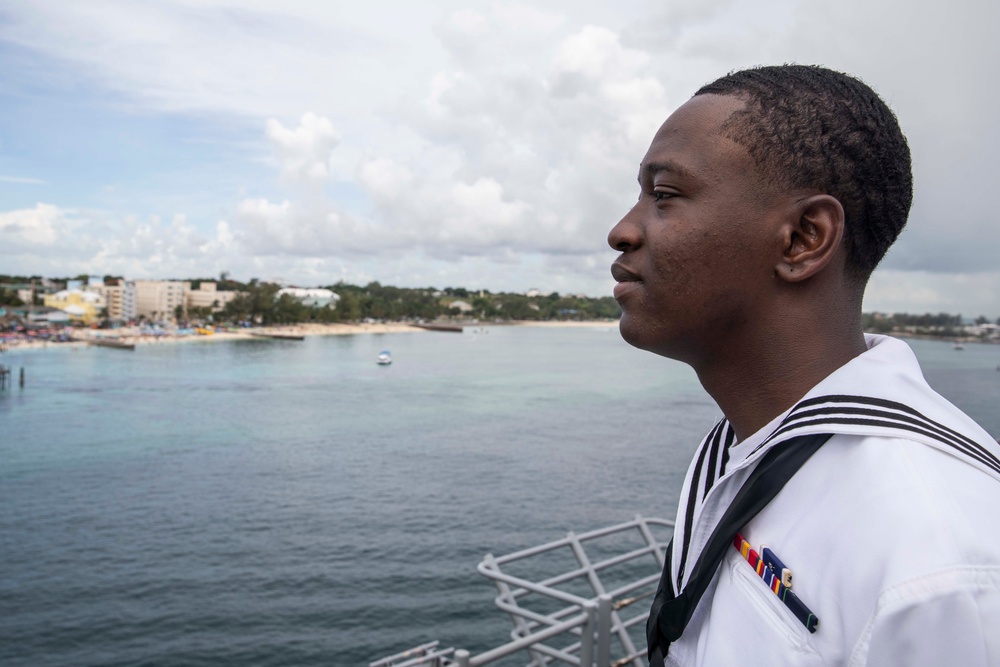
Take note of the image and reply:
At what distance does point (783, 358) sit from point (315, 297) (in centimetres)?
17767

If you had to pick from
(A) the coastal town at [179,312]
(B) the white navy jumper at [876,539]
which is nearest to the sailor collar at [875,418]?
(B) the white navy jumper at [876,539]

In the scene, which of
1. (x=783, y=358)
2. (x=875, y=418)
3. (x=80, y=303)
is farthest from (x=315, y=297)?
(x=875, y=418)

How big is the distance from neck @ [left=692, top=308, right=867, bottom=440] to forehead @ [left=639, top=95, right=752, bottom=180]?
0.75ft

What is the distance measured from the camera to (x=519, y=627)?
20.1 ft

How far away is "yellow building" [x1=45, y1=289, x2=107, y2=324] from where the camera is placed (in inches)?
5438

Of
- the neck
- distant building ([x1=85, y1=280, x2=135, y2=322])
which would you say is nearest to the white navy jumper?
the neck

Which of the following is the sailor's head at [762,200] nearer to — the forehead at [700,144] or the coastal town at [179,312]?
the forehead at [700,144]

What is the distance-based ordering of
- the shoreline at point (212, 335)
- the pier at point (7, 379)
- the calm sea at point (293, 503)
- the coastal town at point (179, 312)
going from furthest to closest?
the coastal town at point (179, 312) → the shoreline at point (212, 335) → the pier at point (7, 379) → the calm sea at point (293, 503)

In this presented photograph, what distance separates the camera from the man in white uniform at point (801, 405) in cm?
73

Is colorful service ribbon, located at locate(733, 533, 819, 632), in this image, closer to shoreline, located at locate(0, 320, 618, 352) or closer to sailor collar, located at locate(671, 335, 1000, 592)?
sailor collar, located at locate(671, 335, 1000, 592)

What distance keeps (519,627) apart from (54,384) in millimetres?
68493

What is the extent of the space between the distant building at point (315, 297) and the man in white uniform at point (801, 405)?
546 feet

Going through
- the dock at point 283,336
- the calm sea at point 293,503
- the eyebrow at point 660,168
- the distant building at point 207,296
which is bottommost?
the calm sea at point 293,503

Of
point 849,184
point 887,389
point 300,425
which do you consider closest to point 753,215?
point 849,184
